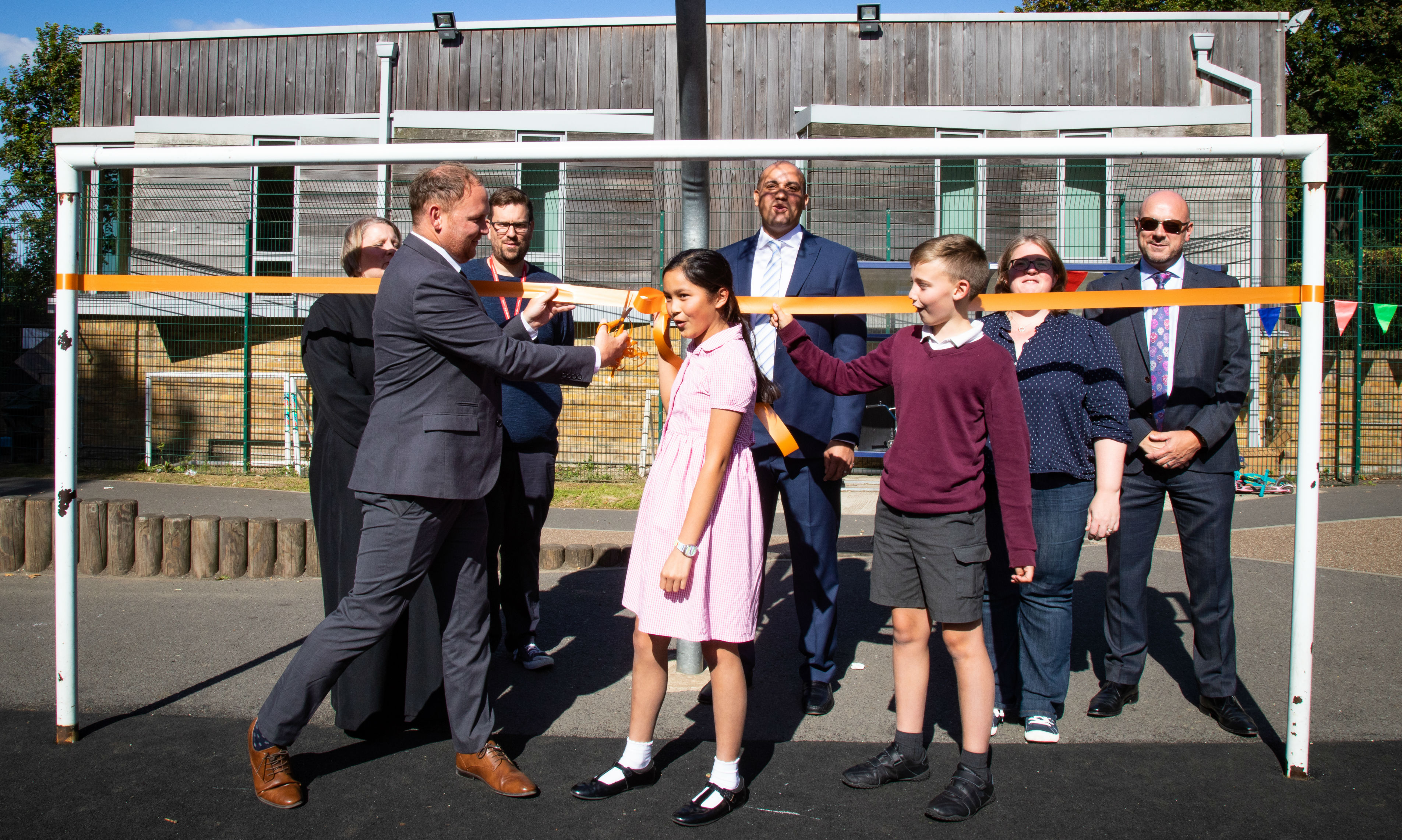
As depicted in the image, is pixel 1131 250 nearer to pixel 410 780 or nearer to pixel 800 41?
pixel 800 41

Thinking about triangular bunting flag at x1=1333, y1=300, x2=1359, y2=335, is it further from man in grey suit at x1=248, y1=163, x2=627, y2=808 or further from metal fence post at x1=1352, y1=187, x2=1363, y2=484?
man in grey suit at x1=248, y1=163, x2=627, y2=808

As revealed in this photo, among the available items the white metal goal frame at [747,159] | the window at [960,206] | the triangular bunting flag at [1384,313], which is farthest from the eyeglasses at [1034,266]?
the triangular bunting flag at [1384,313]

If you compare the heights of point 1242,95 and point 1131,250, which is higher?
point 1242,95

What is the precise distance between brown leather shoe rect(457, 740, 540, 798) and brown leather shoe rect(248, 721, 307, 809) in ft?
1.62

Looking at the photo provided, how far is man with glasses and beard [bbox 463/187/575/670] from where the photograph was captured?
4023 millimetres

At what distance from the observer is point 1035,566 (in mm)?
3293

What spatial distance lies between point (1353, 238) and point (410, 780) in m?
10.5

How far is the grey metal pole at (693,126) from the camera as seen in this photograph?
3635 millimetres

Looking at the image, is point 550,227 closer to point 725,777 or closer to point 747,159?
point 747,159

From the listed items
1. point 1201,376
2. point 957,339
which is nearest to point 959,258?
point 957,339

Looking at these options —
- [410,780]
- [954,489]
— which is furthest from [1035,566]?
[410,780]

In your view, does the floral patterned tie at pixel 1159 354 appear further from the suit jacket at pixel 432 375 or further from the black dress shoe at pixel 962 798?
the suit jacket at pixel 432 375

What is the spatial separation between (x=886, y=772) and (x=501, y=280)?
248 cm

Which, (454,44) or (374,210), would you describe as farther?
(454,44)
